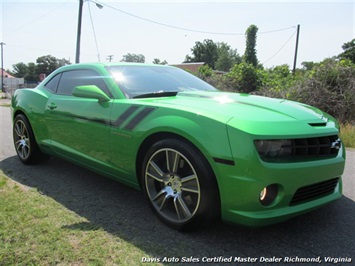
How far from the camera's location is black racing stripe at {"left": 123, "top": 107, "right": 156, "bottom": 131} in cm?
266

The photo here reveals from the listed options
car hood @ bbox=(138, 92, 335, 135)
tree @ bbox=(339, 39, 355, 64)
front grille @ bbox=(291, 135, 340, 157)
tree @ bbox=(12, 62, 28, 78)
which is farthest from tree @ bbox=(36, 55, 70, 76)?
front grille @ bbox=(291, 135, 340, 157)

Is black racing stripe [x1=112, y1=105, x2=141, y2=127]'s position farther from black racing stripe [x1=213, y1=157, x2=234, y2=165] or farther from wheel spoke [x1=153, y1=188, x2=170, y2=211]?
black racing stripe [x1=213, y1=157, x2=234, y2=165]

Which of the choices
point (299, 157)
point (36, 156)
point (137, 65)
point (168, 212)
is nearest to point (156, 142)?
point (168, 212)

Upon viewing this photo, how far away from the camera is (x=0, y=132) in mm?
7113

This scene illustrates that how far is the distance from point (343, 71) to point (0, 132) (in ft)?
30.3

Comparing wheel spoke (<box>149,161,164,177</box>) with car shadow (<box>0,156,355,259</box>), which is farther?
wheel spoke (<box>149,161,164,177</box>)

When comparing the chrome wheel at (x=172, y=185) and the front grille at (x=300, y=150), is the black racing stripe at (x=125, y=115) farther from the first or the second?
the front grille at (x=300, y=150)

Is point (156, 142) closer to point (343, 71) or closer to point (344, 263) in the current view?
point (344, 263)

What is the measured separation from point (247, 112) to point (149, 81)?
4.41 feet

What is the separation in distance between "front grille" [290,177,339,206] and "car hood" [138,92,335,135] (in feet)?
1.42

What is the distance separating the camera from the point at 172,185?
8.36ft

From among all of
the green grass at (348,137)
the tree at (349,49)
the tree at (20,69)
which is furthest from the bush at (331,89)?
the tree at (20,69)

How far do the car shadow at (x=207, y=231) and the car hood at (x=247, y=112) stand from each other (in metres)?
0.83

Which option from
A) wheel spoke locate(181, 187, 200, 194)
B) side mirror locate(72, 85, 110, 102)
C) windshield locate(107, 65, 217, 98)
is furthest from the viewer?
windshield locate(107, 65, 217, 98)
